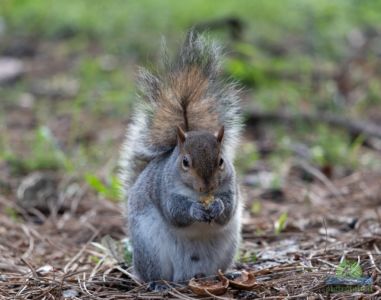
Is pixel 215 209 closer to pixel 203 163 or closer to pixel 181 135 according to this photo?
pixel 203 163

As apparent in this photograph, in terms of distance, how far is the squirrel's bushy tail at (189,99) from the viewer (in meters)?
3.01

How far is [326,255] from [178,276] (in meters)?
0.61

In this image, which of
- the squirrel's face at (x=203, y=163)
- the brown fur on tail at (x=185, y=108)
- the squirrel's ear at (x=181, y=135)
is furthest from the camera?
the brown fur on tail at (x=185, y=108)

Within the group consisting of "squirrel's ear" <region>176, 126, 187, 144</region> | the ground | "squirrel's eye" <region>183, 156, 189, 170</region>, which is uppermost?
"squirrel's ear" <region>176, 126, 187, 144</region>

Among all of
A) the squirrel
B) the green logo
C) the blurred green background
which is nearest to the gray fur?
the squirrel

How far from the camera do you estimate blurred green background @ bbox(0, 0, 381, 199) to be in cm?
500

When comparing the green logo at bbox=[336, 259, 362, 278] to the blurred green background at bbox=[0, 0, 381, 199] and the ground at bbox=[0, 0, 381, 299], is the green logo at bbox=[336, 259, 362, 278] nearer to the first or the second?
the ground at bbox=[0, 0, 381, 299]

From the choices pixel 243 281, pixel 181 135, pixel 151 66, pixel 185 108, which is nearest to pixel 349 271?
pixel 243 281

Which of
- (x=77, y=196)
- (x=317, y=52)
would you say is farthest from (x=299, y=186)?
(x=317, y=52)

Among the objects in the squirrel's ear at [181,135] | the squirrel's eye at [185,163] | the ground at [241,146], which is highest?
→ the squirrel's ear at [181,135]

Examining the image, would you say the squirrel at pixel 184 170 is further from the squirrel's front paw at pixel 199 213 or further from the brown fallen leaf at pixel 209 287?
the brown fallen leaf at pixel 209 287

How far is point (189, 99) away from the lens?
300cm

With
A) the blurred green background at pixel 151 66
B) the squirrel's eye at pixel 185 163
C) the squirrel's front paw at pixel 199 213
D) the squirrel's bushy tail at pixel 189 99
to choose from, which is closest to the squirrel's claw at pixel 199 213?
the squirrel's front paw at pixel 199 213

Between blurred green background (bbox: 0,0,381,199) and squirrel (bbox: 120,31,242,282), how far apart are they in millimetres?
857
